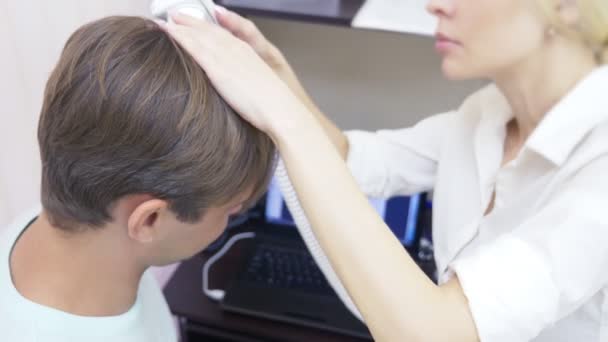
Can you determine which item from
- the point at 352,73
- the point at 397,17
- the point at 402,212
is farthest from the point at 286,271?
the point at 397,17

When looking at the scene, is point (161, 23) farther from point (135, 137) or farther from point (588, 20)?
point (588, 20)

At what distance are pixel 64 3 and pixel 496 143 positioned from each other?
0.71 m

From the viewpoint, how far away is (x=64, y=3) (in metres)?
1.02

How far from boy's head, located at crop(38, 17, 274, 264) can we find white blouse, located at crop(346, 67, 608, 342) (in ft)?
0.98

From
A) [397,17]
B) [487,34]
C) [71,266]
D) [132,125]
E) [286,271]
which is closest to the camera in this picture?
[132,125]

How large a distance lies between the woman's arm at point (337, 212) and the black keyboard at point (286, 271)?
2.14ft

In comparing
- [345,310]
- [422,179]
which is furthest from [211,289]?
[422,179]

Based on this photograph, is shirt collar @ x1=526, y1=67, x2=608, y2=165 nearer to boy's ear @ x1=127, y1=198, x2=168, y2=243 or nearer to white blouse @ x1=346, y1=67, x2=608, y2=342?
white blouse @ x1=346, y1=67, x2=608, y2=342

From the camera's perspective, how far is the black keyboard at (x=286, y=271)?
1.35 m

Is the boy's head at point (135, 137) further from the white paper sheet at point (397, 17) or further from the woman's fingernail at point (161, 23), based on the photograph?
the white paper sheet at point (397, 17)

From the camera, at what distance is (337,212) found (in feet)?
2.26

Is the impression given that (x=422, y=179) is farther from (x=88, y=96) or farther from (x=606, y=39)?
(x=88, y=96)

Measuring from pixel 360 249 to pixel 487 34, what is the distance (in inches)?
15.0

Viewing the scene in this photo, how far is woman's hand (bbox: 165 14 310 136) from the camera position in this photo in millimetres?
682
